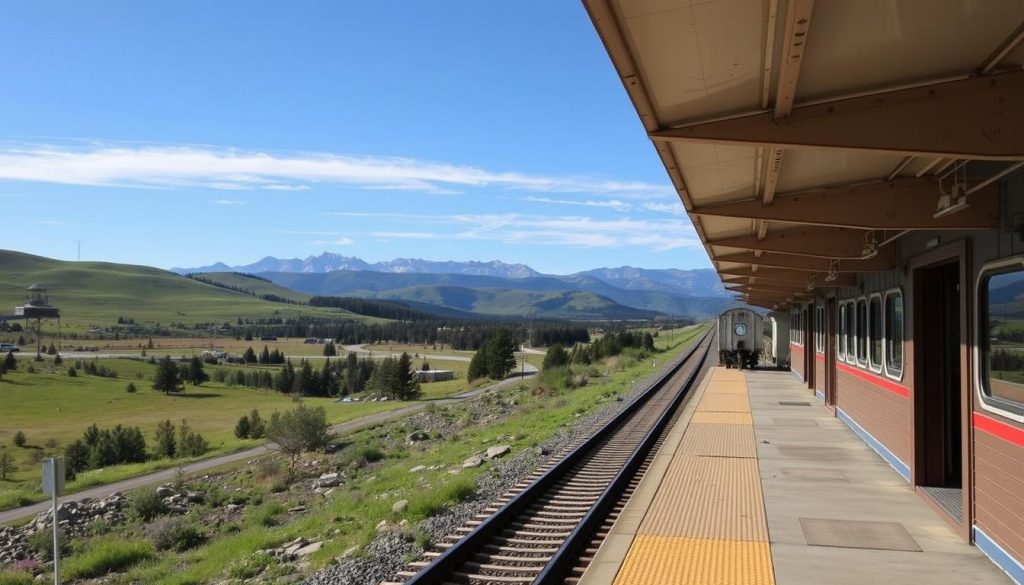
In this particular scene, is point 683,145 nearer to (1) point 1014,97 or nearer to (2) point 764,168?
(2) point 764,168

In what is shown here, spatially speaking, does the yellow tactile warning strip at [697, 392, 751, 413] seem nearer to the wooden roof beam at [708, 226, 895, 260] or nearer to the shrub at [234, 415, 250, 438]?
the wooden roof beam at [708, 226, 895, 260]

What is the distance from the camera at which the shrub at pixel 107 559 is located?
14.2 m

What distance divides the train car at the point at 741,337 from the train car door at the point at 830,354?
17.1 meters

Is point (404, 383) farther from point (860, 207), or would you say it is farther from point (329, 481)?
point (860, 207)

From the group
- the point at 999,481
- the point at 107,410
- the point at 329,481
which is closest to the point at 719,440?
the point at 999,481

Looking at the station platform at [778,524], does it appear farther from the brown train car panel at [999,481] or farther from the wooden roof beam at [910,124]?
the wooden roof beam at [910,124]

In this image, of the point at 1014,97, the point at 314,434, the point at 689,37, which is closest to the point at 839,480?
the point at 1014,97

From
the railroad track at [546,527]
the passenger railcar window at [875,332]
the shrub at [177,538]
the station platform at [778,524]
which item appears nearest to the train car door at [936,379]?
the station platform at [778,524]

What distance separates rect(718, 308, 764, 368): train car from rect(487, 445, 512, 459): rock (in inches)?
898

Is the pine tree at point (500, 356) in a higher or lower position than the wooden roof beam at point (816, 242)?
lower

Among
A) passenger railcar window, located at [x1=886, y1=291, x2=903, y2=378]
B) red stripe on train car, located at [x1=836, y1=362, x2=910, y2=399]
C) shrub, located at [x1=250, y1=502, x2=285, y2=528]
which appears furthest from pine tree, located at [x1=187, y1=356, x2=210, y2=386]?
passenger railcar window, located at [x1=886, y1=291, x2=903, y2=378]

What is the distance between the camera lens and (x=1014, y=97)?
4.82m

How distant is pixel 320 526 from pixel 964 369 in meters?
9.51

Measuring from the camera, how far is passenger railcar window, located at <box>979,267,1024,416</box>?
623 cm
